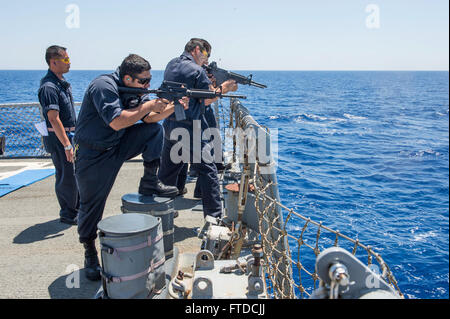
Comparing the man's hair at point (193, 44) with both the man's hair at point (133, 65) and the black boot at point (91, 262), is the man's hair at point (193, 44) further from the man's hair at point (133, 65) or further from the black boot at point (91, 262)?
the black boot at point (91, 262)

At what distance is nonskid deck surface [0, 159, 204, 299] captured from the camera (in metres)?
3.14

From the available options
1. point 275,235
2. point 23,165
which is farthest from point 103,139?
point 23,165

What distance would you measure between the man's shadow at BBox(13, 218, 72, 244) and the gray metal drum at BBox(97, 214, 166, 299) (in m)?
1.90

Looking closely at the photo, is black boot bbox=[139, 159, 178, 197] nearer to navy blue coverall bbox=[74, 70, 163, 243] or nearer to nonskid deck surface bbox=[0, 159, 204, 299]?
navy blue coverall bbox=[74, 70, 163, 243]

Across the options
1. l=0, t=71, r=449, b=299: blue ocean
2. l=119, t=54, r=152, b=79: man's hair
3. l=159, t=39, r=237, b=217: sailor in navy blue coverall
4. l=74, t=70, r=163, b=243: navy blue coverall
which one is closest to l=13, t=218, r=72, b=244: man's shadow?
l=74, t=70, r=163, b=243: navy blue coverall

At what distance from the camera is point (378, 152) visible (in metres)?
19.0

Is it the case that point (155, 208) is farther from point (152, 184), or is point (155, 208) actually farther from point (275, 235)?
point (275, 235)

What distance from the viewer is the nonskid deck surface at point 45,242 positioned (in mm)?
3139

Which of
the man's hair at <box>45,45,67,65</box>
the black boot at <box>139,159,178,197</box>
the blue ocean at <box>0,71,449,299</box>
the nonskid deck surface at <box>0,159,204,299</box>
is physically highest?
the man's hair at <box>45,45,67,65</box>

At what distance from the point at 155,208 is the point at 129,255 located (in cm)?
72

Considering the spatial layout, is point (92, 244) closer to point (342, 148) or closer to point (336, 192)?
point (336, 192)

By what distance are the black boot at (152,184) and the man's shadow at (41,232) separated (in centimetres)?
148
